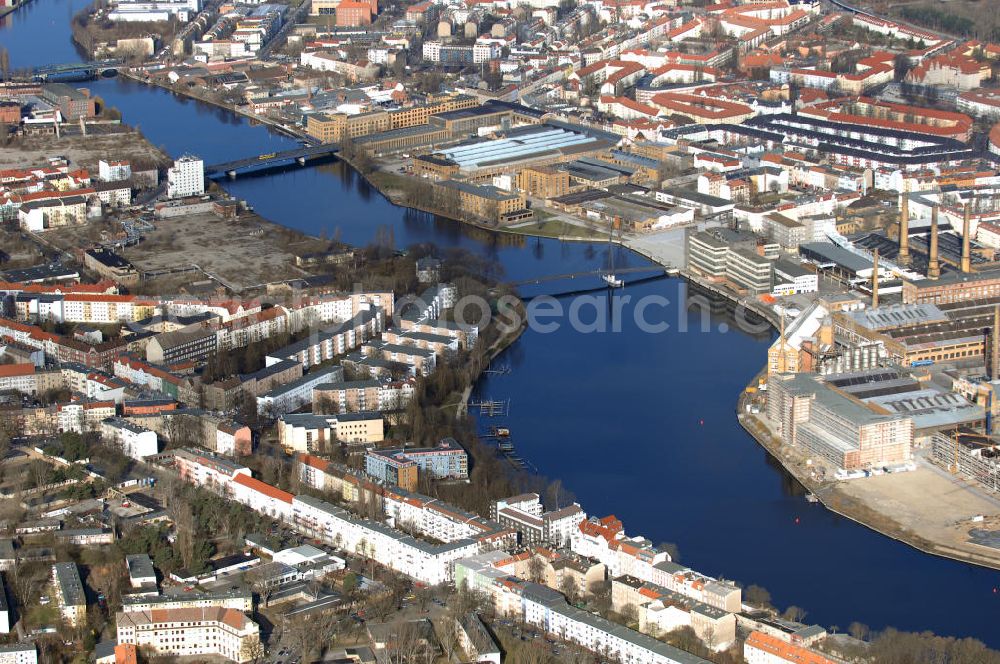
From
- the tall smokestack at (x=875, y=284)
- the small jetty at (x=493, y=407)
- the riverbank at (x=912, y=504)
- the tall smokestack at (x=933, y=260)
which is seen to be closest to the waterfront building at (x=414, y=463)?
the small jetty at (x=493, y=407)

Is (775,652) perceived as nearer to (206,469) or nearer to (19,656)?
(19,656)

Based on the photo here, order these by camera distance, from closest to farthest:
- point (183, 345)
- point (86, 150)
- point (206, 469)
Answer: point (206, 469) → point (183, 345) → point (86, 150)

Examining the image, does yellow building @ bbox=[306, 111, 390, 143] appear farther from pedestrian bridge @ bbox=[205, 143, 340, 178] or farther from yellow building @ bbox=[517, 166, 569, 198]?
yellow building @ bbox=[517, 166, 569, 198]

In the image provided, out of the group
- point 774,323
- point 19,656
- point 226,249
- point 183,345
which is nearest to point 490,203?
point 226,249

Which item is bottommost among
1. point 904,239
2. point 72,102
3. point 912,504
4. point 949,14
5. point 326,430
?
point 912,504

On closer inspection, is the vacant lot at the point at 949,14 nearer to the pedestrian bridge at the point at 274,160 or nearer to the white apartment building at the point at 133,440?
the pedestrian bridge at the point at 274,160

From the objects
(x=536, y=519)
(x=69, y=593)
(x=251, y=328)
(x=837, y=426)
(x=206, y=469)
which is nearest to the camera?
(x=69, y=593)
